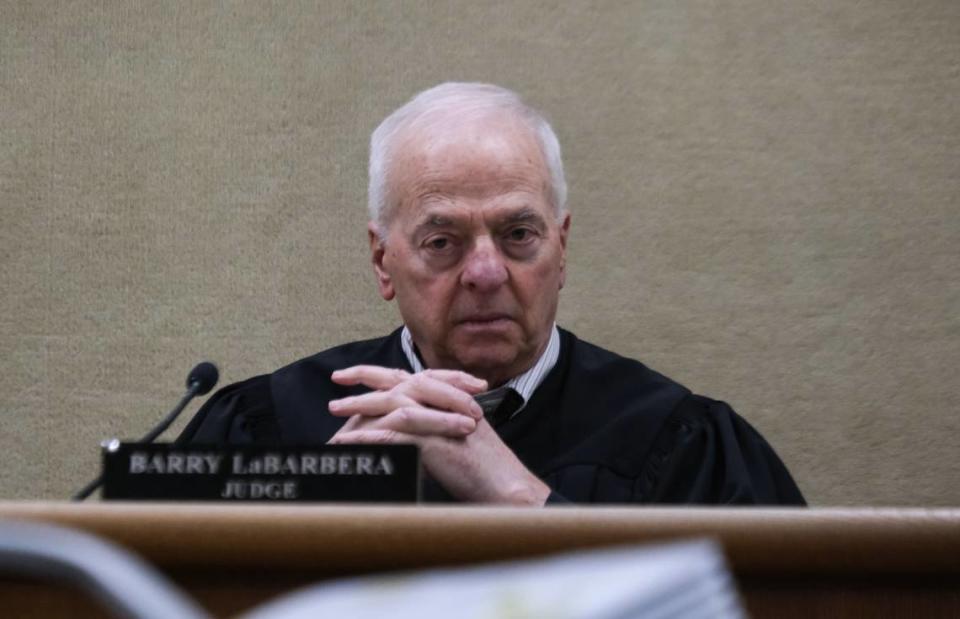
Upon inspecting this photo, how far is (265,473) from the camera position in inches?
60.7

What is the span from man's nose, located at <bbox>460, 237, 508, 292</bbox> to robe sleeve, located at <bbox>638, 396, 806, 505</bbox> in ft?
1.39

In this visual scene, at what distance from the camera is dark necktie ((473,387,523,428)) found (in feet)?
8.57

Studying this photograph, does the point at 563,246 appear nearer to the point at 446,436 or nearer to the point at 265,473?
Answer: the point at 446,436

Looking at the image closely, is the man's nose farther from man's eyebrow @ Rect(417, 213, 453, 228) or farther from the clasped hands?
the clasped hands

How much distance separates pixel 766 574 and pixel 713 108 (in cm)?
241

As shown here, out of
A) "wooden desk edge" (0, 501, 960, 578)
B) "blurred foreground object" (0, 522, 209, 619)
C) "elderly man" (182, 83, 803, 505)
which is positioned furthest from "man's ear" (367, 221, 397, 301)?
"blurred foreground object" (0, 522, 209, 619)

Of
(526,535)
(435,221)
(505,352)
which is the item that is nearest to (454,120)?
(435,221)

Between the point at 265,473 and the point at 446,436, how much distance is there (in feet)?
1.96

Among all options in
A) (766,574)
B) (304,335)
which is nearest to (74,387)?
(304,335)

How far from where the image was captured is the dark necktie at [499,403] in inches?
103

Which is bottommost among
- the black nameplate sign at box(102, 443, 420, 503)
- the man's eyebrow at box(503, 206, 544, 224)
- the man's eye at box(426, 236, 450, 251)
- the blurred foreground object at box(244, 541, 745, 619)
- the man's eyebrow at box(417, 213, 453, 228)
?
the black nameplate sign at box(102, 443, 420, 503)

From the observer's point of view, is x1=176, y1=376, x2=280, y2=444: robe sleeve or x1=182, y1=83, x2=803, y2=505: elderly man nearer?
x1=182, y1=83, x2=803, y2=505: elderly man

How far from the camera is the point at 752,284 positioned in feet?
11.2

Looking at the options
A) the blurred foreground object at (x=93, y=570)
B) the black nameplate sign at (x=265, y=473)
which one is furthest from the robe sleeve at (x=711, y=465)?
the blurred foreground object at (x=93, y=570)
